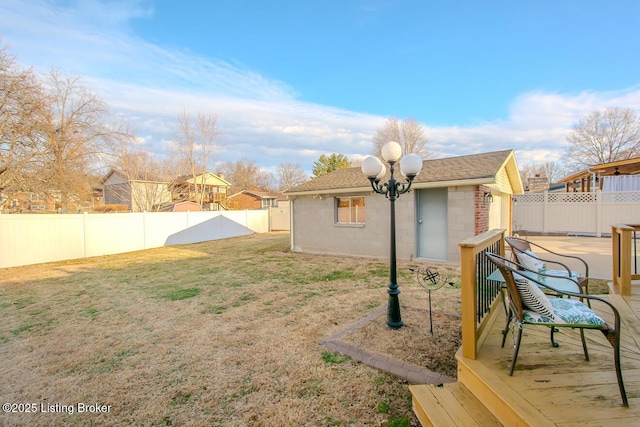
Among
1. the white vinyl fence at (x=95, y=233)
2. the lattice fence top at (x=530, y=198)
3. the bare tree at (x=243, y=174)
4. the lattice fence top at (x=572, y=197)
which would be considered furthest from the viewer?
the bare tree at (x=243, y=174)

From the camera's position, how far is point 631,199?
11695 mm

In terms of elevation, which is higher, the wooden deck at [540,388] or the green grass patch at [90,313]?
the wooden deck at [540,388]

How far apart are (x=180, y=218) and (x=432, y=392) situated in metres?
14.4

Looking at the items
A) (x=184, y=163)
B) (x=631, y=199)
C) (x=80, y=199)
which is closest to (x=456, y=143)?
(x=631, y=199)

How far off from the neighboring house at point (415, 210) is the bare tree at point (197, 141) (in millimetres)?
15271

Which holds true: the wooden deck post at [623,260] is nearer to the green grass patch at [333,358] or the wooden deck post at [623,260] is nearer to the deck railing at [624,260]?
the deck railing at [624,260]

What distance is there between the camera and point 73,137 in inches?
508

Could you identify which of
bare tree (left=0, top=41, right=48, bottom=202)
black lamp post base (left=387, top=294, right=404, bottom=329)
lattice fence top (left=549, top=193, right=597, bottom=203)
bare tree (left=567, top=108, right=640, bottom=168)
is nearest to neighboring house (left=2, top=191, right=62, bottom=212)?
bare tree (left=0, top=41, right=48, bottom=202)

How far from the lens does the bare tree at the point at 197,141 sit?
22.3m

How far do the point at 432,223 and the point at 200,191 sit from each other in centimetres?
2209

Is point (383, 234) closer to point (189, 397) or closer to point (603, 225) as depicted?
point (189, 397)

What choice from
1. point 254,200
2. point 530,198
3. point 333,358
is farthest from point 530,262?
point 254,200

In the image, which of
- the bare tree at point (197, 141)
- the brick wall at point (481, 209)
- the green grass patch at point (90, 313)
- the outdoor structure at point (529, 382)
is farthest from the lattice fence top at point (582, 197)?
the bare tree at point (197, 141)

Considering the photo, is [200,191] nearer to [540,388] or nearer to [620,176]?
[540,388]
